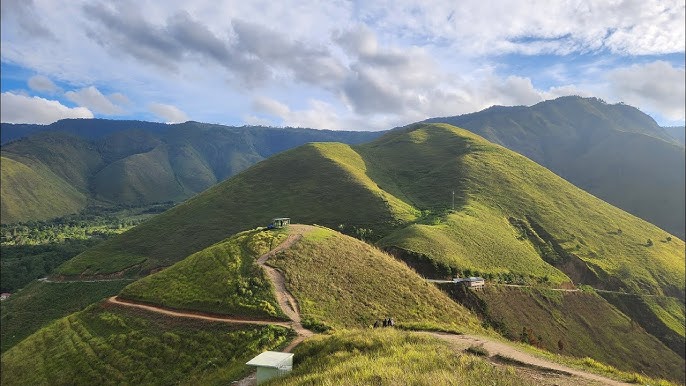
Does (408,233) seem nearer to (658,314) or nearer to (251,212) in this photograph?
(251,212)

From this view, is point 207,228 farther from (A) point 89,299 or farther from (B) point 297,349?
(B) point 297,349

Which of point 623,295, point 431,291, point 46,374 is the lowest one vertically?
point 623,295

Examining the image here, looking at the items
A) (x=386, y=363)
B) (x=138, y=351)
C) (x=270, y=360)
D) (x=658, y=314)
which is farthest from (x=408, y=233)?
(x=386, y=363)

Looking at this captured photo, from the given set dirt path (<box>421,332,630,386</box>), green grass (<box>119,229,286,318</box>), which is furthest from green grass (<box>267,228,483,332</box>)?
dirt path (<box>421,332,630,386</box>)

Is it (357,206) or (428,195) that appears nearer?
(357,206)

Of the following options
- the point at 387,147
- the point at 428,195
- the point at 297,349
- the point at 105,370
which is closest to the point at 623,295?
the point at 428,195

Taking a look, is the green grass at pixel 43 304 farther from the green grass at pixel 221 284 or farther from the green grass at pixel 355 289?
the green grass at pixel 355 289
